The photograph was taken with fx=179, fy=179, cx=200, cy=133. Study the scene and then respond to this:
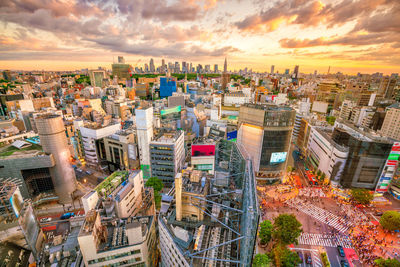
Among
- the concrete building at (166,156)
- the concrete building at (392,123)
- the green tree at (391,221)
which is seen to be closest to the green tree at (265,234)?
the green tree at (391,221)

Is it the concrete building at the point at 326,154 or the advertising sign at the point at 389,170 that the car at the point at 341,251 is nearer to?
the concrete building at the point at 326,154

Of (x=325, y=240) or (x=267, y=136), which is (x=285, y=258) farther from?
(x=267, y=136)

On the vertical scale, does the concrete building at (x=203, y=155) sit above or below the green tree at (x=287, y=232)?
above

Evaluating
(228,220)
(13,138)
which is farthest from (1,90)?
(228,220)

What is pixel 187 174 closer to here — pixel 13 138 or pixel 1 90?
pixel 13 138

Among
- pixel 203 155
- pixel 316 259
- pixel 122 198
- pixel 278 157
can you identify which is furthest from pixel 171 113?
pixel 316 259

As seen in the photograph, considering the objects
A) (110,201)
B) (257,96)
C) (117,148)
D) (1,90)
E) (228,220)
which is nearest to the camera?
(228,220)
